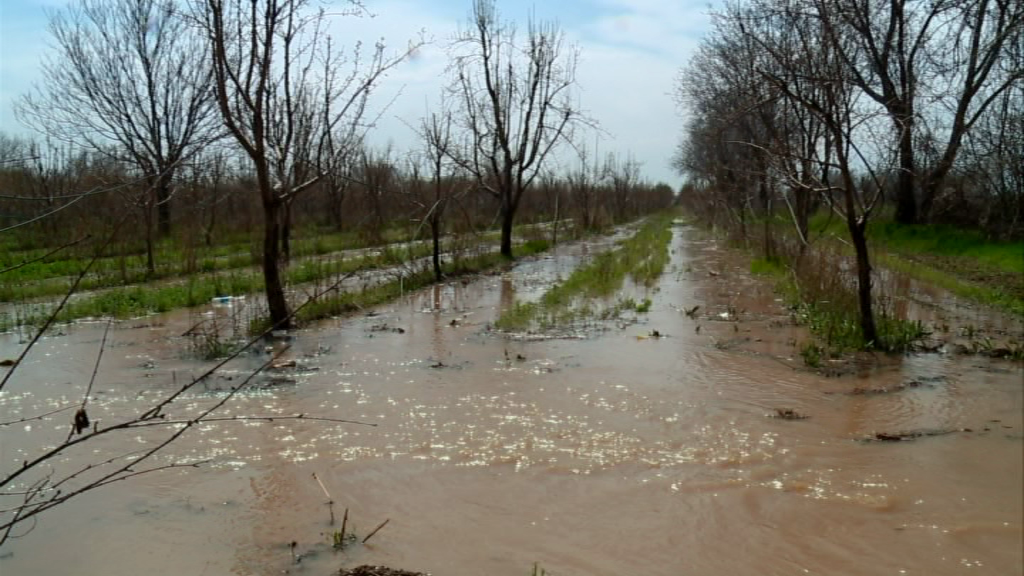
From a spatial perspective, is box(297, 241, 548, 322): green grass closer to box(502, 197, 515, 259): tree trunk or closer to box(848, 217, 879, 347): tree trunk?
box(502, 197, 515, 259): tree trunk

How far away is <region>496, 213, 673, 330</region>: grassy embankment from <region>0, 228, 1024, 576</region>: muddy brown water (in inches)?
59.6

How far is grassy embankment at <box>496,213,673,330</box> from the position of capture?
981 cm

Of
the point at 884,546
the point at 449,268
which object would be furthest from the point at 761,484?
the point at 449,268

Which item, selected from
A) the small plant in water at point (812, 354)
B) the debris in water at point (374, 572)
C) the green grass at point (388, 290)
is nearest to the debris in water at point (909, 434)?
the small plant in water at point (812, 354)

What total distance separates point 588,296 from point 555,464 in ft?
24.8

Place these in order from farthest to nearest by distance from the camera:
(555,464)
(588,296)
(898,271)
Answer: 1. (898,271)
2. (588,296)
3. (555,464)

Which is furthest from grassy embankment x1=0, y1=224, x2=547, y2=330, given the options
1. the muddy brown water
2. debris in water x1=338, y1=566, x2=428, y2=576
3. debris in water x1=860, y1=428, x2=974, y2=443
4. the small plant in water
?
debris in water x1=860, y1=428, x2=974, y2=443

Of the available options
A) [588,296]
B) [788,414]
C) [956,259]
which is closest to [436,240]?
[588,296]

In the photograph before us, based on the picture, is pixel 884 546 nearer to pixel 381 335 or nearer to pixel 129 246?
pixel 381 335

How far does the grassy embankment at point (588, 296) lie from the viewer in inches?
386

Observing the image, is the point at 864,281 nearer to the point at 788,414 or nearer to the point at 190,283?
the point at 788,414

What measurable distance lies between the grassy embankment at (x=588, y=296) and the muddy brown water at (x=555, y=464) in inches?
59.6

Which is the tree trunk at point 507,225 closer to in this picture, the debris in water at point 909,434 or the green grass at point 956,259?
the green grass at point 956,259

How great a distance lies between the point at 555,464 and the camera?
186 inches
